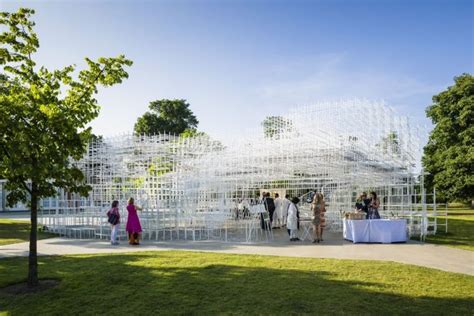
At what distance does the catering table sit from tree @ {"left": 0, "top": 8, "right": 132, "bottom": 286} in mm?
8733

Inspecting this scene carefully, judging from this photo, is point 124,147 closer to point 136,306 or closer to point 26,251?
point 26,251

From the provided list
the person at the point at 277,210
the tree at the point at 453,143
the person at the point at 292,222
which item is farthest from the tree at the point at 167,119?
the person at the point at 292,222

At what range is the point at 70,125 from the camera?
7734 mm

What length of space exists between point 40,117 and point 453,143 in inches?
1303

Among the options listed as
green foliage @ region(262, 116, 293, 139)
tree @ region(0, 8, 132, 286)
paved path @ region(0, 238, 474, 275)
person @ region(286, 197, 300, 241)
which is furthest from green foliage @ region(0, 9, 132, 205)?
green foliage @ region(262, 116, 293, 139)

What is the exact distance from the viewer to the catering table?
13.4 m

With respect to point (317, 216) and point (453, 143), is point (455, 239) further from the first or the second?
→ point (453, 143)

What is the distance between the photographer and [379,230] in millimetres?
13477

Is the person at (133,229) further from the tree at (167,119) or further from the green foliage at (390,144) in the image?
the tree at (167,119)

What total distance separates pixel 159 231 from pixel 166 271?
7.86 metres

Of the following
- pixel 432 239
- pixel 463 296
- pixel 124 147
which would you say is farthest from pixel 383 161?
pixel 124 147

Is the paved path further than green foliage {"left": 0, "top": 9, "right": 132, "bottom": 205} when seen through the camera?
Yes

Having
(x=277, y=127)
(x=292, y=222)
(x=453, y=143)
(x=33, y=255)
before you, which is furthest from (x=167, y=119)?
(x=33, y=255)

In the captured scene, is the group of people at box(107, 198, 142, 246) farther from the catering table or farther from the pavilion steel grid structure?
the catering table
